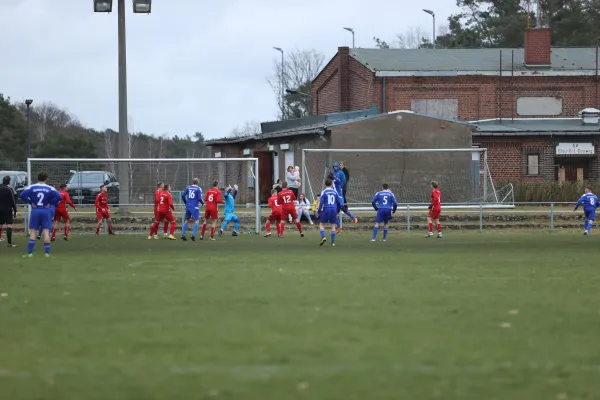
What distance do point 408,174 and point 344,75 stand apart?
18.0 metres

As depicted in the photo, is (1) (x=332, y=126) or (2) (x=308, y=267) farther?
(1) (x=332, y=126)

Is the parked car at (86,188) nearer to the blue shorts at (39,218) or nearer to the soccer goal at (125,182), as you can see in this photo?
the soccer goal at (125,182)

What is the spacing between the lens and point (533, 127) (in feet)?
179

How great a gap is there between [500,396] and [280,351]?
265 cm

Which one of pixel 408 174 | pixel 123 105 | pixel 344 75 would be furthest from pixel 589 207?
pixel 344 75

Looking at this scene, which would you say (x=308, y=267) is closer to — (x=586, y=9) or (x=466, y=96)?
(x=466, y=96)

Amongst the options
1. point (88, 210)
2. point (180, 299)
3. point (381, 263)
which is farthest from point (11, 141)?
point (180, 299)

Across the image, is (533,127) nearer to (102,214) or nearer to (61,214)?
(102,214)

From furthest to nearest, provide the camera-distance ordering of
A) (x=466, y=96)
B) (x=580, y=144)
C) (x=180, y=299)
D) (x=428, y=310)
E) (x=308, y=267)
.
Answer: (x=466, y=96) → (x=580, y=144) → (x=308, y=267) → (x=180, y=299) → (x=428, y=310)

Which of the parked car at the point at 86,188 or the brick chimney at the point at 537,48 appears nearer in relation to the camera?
the parked car at the point at 86,188

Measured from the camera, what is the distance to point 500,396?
812 centimetres

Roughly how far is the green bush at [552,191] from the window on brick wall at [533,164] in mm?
6627

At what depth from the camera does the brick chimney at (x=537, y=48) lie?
59219mm

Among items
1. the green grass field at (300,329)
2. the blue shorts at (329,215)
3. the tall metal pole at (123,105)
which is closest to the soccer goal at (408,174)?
the tall metal pole at (123,105)
